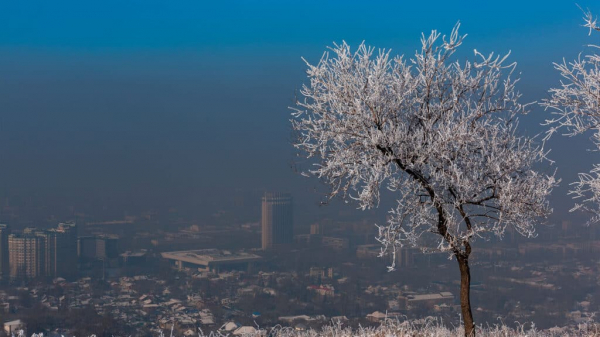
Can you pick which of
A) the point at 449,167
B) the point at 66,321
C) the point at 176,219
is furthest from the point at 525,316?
the point at 176,219

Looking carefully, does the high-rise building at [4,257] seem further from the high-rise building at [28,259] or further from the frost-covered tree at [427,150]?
the frost-covered tree at [427,150]

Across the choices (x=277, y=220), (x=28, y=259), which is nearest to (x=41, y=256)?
(x=28, y=259)

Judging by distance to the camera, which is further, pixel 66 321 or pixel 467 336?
pixel 66 321

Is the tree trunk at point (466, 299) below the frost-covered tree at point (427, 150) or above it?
→ below

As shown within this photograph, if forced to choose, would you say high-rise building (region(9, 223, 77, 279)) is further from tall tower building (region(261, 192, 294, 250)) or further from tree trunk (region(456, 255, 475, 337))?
tree trunk (region(456, 255, 475, 337))

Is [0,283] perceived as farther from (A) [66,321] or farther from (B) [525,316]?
(B) [525,316]

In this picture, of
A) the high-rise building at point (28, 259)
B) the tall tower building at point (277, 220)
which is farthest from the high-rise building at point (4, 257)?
the tall tower building at point (277, 220)
